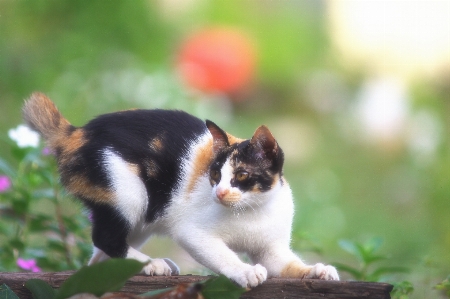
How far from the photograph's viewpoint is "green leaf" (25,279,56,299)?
125 centimetres

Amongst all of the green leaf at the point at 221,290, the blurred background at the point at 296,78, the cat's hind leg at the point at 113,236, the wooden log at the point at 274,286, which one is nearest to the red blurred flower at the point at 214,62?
the blurred background at the point at 296,78

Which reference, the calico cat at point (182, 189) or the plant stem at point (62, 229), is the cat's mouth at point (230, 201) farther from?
the plant stem at point (62, 229)

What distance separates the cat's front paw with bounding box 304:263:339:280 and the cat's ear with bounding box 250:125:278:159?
0.79ft

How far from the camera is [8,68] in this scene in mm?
3604

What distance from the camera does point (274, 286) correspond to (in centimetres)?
126

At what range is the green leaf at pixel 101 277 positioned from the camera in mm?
1126

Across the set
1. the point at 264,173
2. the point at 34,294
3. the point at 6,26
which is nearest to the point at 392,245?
the point at 264,173

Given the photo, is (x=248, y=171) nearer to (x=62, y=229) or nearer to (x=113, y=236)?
(x=113, y=236)

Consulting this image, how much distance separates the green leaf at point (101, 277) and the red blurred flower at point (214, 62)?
2.55 metres

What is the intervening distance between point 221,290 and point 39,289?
13.5 inches

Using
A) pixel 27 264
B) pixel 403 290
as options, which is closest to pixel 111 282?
pixel 27 264

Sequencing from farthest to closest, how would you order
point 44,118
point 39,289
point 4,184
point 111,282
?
point 4,184 → point 44,118 → point 39,289 → point 111,282

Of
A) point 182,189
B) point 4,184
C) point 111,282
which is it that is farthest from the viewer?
point 4,184

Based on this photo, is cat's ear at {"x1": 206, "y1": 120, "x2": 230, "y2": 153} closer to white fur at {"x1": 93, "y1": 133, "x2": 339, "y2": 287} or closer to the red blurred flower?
white fur at {"x1": 93, "y1": 133, "x2": 339, "y2": 287}
